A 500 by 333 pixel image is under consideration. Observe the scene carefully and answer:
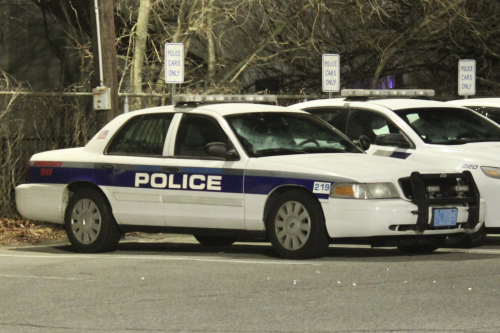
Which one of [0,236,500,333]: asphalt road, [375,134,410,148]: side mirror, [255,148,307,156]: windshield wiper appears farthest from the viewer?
[375,134,410,148]: side mirror

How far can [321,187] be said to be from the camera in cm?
949

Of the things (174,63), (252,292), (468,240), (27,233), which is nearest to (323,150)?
(468,240)

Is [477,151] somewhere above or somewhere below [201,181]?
above

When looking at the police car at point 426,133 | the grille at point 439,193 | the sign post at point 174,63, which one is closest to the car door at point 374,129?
the police car at point 426,133

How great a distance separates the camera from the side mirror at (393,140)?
38.0 ft

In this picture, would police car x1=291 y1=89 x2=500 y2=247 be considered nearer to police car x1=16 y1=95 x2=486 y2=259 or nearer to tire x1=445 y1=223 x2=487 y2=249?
tire x1=445 y1=223 x2=487 y2=249

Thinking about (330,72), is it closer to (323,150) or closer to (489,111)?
(489,111)

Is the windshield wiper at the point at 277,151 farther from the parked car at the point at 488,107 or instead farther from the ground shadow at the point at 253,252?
the parked car at the point at 488,107

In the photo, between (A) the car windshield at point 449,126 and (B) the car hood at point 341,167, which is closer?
(B) the car hood at point 341,167

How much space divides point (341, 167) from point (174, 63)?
5.25 m

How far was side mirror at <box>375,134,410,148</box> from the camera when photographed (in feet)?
38.0

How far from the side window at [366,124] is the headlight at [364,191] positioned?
2684 mm

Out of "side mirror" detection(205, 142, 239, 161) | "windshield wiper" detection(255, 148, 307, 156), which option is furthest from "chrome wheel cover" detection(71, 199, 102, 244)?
"windshield wiper" detection(255, 148, 307, 156)

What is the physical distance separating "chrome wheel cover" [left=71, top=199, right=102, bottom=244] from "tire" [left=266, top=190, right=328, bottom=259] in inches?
83.2
